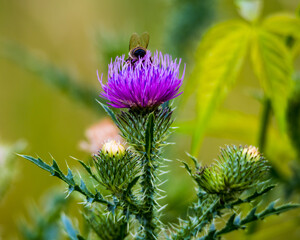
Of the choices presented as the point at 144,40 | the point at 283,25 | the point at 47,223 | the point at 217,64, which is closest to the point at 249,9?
the point at 283,25

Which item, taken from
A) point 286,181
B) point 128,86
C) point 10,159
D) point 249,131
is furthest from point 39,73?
point 128,86

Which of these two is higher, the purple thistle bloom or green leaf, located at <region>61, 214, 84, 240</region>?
the purple thistle bloom

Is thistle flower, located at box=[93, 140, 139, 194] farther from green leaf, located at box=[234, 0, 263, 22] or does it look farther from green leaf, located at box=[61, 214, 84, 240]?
green leaf, located at box=[234, 0, 263, 22]

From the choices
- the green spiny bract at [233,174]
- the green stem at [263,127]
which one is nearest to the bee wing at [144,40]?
the green spiny bract at [233,174]

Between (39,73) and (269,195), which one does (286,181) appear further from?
(39,73)

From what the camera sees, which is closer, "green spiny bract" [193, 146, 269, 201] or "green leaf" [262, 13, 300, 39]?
"green spiny bract" [193, 146, 269, 201]

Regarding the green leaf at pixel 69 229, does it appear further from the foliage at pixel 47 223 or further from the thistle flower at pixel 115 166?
the foliage at pixel 47 223

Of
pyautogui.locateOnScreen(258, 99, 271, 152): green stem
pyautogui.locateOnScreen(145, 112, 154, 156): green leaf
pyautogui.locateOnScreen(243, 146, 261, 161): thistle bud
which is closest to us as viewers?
pyautogui.locateOnScreen(145, 112, 154, 156): green leaf

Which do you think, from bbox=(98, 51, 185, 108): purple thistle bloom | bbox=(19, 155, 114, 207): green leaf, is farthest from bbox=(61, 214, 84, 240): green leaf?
bbox=(98, 51, 185, 108): purple thistle bloom
